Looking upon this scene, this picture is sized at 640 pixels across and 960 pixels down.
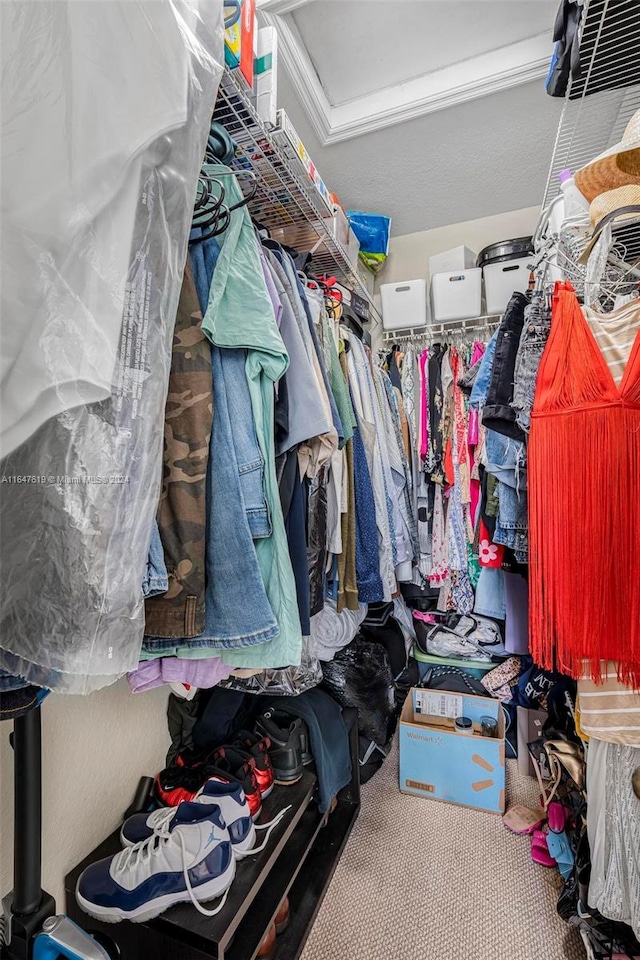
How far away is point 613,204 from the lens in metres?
0.94

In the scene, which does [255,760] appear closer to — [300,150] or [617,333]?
[617,333]

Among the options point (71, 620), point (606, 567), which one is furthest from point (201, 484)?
point (606, 567)

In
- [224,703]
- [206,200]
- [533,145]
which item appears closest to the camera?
[206,200]

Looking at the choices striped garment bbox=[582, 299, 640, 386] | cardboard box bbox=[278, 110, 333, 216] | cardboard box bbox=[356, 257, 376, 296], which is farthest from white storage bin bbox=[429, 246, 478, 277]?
striped garment bbox=[582, 299, 640, 386]

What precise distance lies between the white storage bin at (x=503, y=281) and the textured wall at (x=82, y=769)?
2.07 meters

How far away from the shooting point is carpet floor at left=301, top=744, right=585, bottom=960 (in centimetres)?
114

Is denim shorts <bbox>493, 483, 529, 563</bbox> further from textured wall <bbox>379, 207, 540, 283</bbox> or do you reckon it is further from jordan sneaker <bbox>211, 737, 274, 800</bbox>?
textured wall <bbox>379, 207, 540, 283</bbox>

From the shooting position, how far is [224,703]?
1291mm

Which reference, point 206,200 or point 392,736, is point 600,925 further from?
point 206,200

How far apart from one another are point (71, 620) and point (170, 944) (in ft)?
2.62

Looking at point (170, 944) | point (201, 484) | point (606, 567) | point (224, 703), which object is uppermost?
point (201, 484)

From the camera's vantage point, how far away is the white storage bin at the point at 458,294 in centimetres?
206

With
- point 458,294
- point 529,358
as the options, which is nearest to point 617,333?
point 529,358

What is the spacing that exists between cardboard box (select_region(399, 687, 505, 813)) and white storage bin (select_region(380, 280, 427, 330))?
5.71ft
